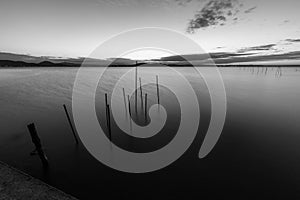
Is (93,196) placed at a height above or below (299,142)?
below

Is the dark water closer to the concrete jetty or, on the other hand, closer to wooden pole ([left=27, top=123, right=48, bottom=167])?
wooden pole ([left=27, top=123, right=48, bottom=167])

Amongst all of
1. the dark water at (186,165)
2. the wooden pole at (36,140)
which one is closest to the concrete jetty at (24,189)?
the wooden pole at (36,140)

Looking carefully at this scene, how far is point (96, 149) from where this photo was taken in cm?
1293

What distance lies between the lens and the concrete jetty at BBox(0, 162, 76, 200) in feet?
17.7

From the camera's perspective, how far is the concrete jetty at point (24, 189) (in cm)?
539

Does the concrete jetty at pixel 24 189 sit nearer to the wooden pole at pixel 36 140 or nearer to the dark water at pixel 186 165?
the wooden pole at pixel 36 140

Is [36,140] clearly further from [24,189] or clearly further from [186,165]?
[186,165]

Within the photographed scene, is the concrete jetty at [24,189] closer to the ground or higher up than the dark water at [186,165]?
higher up

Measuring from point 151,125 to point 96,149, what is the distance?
22.8 ft

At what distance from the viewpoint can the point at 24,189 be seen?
569 centimetres

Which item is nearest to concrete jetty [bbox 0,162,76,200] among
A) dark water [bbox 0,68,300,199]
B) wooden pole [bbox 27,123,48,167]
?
wooden pole [bbox 27,123,48,167]

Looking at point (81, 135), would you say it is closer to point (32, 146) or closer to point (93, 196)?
point (32, 146)

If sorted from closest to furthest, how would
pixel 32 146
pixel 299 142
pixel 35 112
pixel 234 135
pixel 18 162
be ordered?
pixel 18 162 → pixel 32 146 → pixel 299 142 → pixel 234 135 → pixel 35 112

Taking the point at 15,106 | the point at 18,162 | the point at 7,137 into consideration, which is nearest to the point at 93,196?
the point at 18,162
